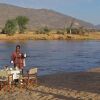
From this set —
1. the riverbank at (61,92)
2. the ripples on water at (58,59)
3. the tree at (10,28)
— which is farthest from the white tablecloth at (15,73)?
the tree at (10,28)

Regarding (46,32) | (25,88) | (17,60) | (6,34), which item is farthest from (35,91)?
(46,32)

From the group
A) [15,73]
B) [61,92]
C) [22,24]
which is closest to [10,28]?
[22,24]

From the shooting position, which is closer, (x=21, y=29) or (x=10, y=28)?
(x=10, y=28)

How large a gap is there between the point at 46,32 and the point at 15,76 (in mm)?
89226

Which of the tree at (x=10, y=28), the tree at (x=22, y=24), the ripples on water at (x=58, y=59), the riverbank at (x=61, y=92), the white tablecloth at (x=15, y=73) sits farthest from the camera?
the tree at (x=22, y=24)

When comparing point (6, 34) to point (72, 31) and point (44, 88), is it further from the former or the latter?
point (44, 88)

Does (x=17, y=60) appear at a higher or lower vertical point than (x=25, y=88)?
higher

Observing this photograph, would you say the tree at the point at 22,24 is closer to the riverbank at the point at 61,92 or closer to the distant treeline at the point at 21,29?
the distant treeline at the point at 21,29

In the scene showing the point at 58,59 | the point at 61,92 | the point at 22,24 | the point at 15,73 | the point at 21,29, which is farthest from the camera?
the point at 22,24

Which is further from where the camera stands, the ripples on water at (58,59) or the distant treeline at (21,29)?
the distant treeline at (21,29)

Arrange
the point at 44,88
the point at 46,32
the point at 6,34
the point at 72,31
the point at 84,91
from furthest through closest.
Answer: the point at 72,31
the point at 46,32
the point at 6,34
the point at 44,88
the point at 84,91

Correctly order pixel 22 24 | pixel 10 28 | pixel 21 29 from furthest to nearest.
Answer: pixel 22 24, pixel 21 29, pixel 10 28

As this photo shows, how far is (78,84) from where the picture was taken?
57.9ft

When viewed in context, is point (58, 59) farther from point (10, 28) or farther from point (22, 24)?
point (22, 24)
